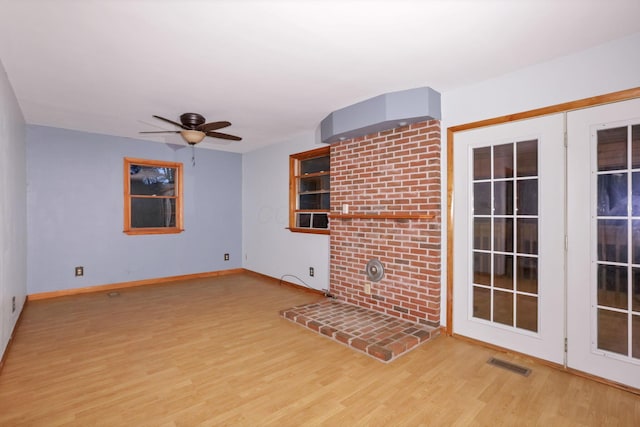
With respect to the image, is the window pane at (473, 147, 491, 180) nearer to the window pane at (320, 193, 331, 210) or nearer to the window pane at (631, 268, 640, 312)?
the window pane at (631, 268, 640, 312)

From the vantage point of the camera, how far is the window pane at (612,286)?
2302mm

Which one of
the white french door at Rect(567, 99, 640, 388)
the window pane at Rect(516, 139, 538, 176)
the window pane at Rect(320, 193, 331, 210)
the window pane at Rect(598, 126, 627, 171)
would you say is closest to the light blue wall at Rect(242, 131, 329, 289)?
the window pane at Rect(320, 193, 331, 210)

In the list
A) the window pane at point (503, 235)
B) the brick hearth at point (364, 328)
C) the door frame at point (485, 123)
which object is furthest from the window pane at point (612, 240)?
the brick hearth at point (364, 328)

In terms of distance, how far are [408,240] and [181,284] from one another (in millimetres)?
4001

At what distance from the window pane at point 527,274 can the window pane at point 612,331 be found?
448 millimetres

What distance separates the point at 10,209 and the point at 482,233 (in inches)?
181

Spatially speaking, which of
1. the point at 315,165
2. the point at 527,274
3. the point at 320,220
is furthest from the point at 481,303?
the point at 315,165

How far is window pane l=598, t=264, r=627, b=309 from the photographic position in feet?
7.55

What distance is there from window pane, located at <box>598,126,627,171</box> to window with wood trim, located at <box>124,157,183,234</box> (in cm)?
577

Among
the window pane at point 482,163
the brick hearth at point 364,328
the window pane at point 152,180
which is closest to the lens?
the brick hearth at point 364,328

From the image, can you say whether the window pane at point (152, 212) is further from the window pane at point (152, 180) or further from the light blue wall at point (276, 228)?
the light blue wall at point (276, 228)

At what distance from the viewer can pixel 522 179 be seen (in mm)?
2783

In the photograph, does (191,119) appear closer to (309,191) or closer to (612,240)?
(309,191)

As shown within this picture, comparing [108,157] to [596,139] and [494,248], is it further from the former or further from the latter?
[596,139]
